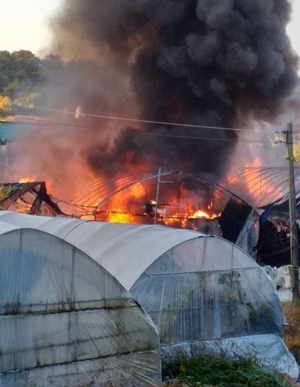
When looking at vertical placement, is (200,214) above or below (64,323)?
above

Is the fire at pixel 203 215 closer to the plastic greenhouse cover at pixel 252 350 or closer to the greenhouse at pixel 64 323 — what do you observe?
the plastic greenhouse cover at pixel 252 350

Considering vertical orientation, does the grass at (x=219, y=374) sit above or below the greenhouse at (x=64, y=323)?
below

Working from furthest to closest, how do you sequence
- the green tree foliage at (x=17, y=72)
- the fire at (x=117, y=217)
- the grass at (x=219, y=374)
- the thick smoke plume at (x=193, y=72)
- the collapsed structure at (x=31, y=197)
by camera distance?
the green tree foliage at (x=17, y=72)
the thick smoke plume at (x=193, y=72)
the fire at (x=117, y=217)
the collapsed structure at (x=31, y=197)
the grass at (x=219, y=374)

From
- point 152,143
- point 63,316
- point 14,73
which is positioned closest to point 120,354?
point 63,316

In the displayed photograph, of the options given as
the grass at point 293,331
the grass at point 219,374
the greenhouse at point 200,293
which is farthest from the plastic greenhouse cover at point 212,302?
the grass at point 293,331

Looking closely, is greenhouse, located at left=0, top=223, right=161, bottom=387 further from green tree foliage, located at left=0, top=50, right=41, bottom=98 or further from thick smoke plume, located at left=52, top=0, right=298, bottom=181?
green tree foliage, located at left=0, top=50, right=41, bottom=98

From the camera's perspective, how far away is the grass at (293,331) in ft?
36.4

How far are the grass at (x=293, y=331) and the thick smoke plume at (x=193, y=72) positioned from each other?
12.2 metres

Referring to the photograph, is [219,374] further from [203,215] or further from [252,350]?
[203,215]

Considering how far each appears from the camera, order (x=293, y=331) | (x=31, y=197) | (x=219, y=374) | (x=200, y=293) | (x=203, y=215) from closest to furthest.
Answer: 1. (x=219, y=374)
2. (x=200, y=293)
3. (x=293, y=331)
4. (x=31, y=197)
5. (x=203, y=215)

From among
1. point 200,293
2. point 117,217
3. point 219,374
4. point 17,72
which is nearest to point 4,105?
point 17,72

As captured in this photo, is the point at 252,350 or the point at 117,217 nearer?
the point at 252,350

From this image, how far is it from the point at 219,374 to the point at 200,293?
6.27 ft

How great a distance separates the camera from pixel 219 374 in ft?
27.4
